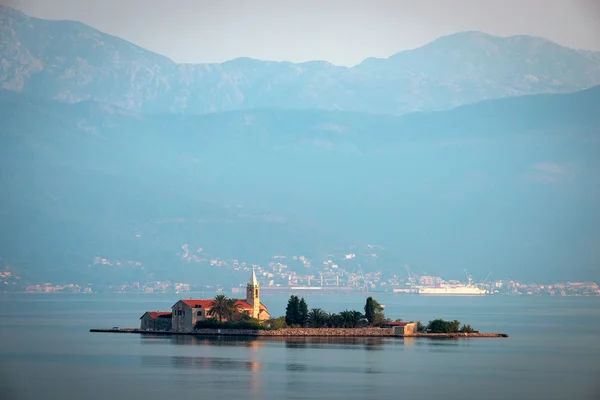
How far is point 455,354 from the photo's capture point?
98312 mm

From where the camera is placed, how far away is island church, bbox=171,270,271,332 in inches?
4481

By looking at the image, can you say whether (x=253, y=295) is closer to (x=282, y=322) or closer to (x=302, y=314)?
(x=282, y=322)

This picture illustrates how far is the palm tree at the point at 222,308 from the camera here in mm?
112562

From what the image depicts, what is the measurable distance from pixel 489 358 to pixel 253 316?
2676 centimetres

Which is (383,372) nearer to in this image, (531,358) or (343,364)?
(343,364)

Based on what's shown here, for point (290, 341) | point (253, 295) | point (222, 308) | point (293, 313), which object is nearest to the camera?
point (290, 341)

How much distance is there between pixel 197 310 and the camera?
113812mm

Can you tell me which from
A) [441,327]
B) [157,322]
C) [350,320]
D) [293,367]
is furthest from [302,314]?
[293,367]

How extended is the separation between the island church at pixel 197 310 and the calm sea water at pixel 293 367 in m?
3.14

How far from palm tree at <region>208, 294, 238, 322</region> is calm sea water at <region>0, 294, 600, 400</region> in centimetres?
382

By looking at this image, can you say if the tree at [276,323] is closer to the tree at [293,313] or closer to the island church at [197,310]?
the tree at [293,313]

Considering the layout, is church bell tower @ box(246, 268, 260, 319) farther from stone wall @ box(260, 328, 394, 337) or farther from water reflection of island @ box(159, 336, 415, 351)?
water reflection of island @ box(159, 336, 415, 351)

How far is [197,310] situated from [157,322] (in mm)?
6416

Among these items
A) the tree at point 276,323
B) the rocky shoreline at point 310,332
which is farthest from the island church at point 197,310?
the tree at point 276,323
